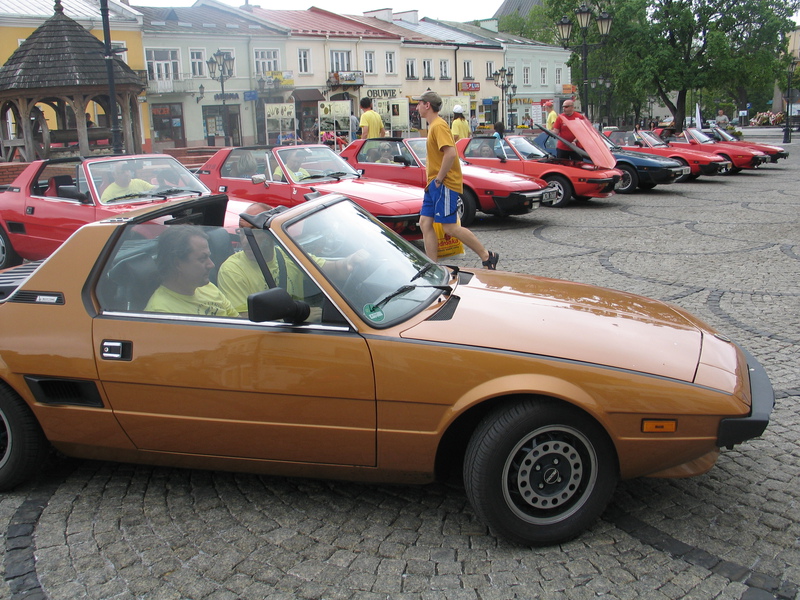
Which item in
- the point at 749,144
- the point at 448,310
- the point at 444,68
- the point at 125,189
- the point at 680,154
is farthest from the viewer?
the point at 444,68

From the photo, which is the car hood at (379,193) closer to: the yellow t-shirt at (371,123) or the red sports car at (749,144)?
the yellow t-shirt at (371,123)

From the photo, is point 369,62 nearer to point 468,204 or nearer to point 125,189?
point 468,204

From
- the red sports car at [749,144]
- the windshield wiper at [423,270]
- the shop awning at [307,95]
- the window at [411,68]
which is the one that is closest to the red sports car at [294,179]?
the windshield wiper at [423,270]

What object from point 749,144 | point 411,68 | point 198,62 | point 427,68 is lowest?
point 749,144

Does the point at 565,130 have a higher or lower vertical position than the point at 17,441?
higher

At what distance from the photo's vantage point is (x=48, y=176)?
28.6 ft

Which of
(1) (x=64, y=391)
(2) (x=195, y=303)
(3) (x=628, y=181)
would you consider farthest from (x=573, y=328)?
(3) (x=628, y=181)

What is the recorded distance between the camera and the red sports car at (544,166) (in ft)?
46.0

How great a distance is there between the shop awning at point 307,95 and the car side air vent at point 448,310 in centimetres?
4707

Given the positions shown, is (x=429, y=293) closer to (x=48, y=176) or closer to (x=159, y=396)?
(x=159, y=396)

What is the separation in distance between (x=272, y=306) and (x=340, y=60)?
5122cm

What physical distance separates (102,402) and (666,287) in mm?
5810

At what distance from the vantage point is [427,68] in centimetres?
5647

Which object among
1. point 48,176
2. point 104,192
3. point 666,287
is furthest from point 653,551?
point 48,176
